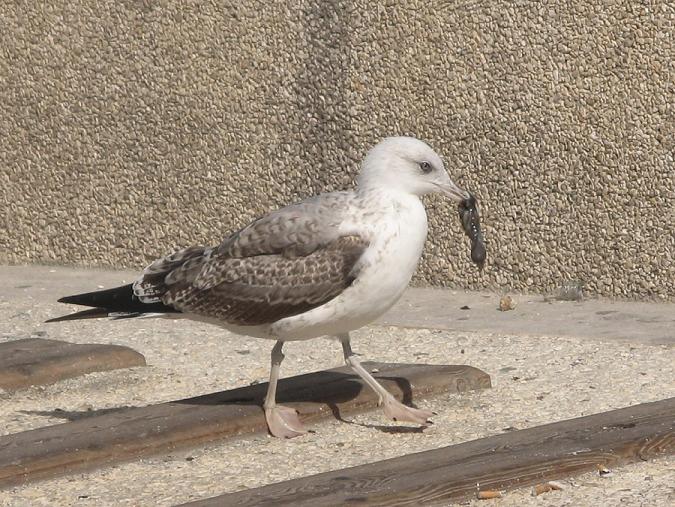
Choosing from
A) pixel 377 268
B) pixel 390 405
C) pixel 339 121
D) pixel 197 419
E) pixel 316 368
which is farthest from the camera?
pixel 339 121

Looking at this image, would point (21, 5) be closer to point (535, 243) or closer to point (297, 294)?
point (535, 243)

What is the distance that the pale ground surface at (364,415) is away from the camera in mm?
4613

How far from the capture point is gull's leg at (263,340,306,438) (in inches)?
204

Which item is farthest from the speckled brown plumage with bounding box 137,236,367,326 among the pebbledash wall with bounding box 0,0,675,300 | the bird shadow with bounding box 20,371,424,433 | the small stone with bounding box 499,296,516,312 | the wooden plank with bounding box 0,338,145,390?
the pebbledash wall with bounding box 0,0,675,300

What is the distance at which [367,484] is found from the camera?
4.25 meters

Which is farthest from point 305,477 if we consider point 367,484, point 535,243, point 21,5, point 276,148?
point 21,5

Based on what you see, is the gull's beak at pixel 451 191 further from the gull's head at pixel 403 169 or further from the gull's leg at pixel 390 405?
the gull's leg at pixel 390 405

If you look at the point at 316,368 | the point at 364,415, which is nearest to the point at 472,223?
the point at 364,415

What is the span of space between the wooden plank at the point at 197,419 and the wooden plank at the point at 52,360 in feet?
3.04

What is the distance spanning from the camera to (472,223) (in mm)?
5496

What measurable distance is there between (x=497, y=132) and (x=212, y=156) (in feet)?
5.82

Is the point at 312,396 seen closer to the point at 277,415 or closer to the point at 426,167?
the point at 277,415

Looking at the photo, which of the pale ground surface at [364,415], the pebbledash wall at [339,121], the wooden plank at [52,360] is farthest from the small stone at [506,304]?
the wooden plank at [52,360]

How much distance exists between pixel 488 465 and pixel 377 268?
2.86ft
